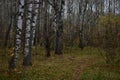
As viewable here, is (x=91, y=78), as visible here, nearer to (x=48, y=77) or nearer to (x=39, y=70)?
(x=48, y=77)

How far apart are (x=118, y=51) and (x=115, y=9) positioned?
39676 mm

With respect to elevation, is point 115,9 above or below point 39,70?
above

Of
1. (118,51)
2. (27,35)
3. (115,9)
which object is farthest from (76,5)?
(27,35)

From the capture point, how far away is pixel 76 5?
68625 millimetres

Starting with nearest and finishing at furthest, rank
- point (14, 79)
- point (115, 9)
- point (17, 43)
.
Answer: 1. point (14, 79)
2. point (17, 43)
3. point (115, 9)

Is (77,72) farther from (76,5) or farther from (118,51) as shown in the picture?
(76,5)

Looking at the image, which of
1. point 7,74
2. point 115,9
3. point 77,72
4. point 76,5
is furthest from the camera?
point 76,5

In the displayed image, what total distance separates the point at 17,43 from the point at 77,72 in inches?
144

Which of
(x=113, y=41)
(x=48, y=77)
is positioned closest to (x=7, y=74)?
(x=48, y=77)

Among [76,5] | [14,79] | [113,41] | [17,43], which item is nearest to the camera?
[14,79]

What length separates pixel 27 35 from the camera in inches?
628

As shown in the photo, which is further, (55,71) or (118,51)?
(118,51)

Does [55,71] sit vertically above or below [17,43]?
below

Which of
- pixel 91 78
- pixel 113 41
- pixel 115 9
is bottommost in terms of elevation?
pixel 91 78
